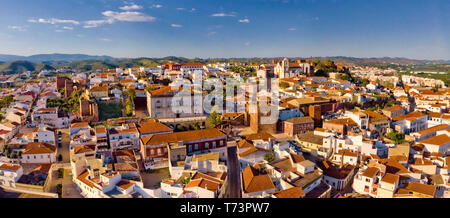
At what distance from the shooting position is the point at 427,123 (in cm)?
1778

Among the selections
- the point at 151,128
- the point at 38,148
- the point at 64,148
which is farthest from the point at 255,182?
the point at 64,148

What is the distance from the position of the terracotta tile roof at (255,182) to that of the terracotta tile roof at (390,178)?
152 inches

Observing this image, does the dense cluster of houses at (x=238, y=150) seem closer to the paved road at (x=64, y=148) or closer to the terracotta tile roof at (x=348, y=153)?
the terracotta tile roof at (x=348, y=153)

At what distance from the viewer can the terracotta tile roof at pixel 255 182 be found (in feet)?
27.9

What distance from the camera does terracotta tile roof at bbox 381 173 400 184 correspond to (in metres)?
9.18

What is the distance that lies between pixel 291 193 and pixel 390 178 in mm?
3774

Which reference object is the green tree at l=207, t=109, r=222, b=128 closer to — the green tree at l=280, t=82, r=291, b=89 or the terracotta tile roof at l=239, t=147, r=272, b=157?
the terracotta tile roof at l=239, t=147, r=272, b=157

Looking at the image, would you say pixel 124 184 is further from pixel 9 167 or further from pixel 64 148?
pixel 64 148

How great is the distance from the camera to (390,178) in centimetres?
938

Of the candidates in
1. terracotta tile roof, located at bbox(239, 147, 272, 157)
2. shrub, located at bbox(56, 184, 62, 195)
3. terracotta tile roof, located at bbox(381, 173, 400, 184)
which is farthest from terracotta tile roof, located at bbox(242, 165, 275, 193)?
shrub, located at bbox(56, 184, 62, 195)

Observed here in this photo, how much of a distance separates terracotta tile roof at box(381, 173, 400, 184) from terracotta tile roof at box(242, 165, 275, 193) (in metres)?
3.86
